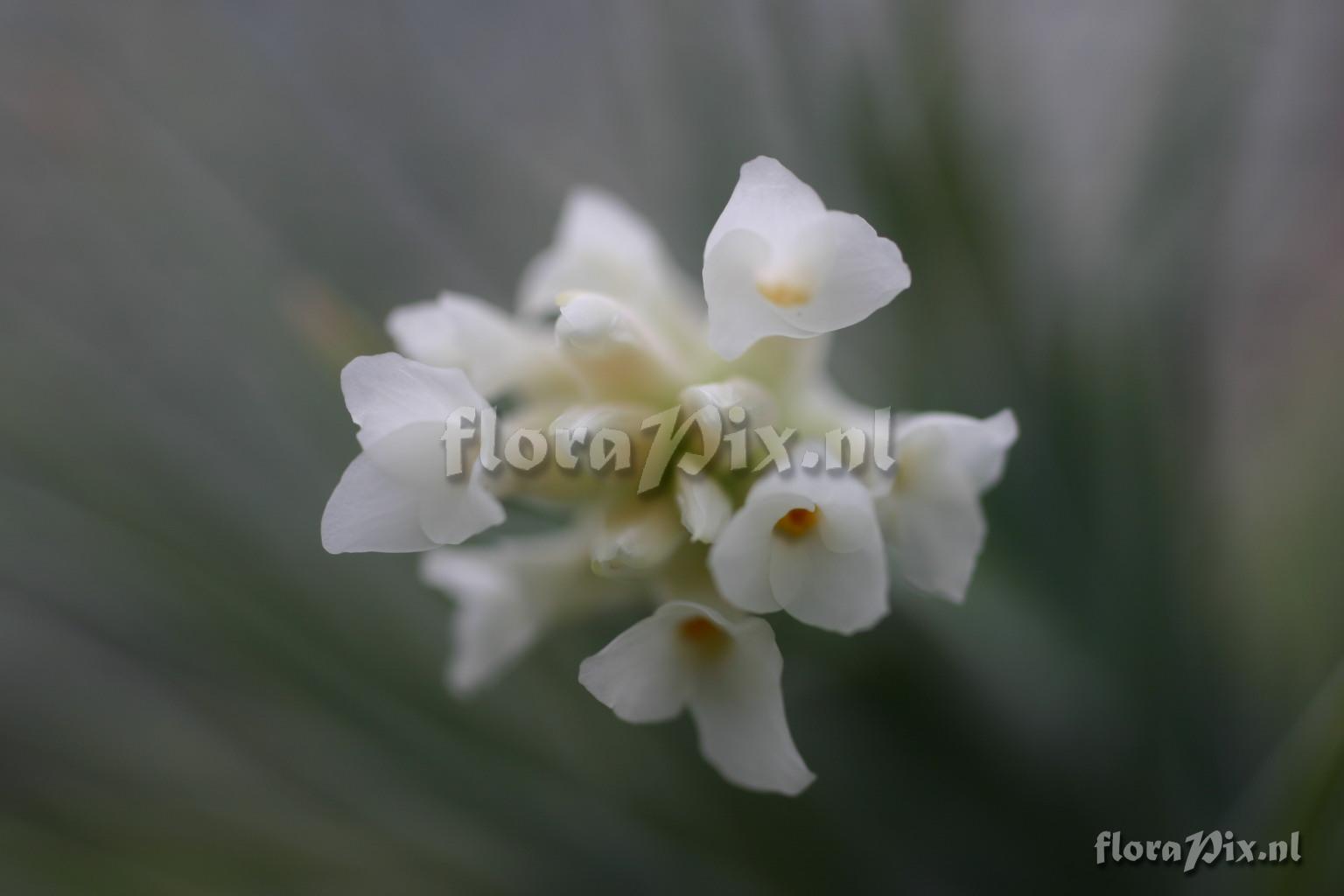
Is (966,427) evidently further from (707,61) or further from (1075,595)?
(707,61)

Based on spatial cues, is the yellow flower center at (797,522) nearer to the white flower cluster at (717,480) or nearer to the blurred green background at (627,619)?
the white flower cluster at (717,480)

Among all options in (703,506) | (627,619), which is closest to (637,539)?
(703,506)

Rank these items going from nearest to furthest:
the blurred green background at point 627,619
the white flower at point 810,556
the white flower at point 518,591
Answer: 1. the white flower at point 810,556
2. the white flower at point 518,591
3. the blurred green background at point 627,619

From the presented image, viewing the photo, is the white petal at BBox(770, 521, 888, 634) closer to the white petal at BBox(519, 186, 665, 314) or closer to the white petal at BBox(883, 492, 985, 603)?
the white petal at BBox(883, 492, 985, 603)

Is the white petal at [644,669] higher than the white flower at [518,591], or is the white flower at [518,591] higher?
the white flower at [518,591]

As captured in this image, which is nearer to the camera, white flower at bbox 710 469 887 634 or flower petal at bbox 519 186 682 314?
white flower at bbox 710 469 887 634

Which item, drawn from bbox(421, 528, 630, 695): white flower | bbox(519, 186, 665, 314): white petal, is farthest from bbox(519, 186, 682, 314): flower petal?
bbox(421, 528, 630, 695): white flower

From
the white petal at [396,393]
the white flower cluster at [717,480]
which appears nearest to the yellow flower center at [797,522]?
the white flower cluster at [717,480]
